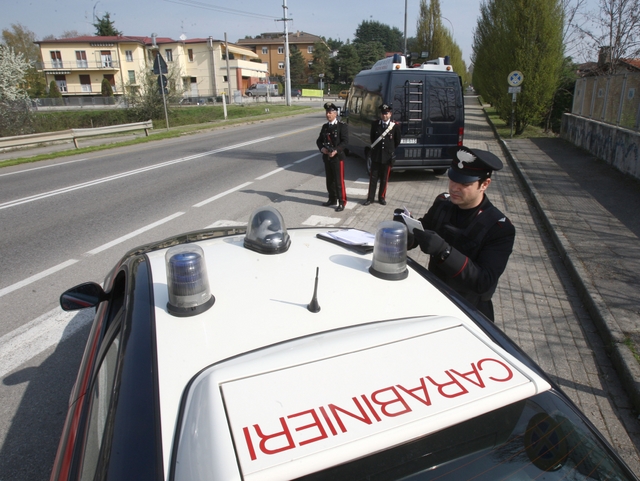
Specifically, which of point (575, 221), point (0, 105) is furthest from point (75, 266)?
point (0, 105)

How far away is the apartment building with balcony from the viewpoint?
67125 mm

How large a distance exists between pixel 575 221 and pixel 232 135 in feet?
55.0

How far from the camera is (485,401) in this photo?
1.29m

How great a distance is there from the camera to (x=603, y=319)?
13.4ft

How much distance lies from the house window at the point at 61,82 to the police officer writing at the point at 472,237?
3217 inches

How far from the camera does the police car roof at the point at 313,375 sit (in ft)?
3.63

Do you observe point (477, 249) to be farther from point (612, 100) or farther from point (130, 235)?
point (612, 100)

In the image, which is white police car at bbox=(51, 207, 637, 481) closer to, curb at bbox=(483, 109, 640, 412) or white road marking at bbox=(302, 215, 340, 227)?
curb at bbox=(483, 109, 640, 412)

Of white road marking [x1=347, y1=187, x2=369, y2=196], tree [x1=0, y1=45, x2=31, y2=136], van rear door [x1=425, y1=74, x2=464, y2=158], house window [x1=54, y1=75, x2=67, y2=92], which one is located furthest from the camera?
house window [x1=54, y1=75, x2=67, y2=92]

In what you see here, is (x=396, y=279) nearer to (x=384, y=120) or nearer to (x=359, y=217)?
(x=359, y=217)

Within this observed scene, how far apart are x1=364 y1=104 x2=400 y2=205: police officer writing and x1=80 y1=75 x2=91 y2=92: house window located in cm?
7403

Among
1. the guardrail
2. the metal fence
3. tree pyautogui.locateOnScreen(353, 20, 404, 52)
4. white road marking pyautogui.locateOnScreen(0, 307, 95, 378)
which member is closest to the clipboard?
white road marking pyautogui.locateOnScreen(0, 307, 95, 378)

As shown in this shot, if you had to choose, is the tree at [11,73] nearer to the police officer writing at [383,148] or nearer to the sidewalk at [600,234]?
the police officer writing at [383,148]

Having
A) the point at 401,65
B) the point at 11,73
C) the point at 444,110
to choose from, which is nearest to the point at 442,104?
the point at 444,110
